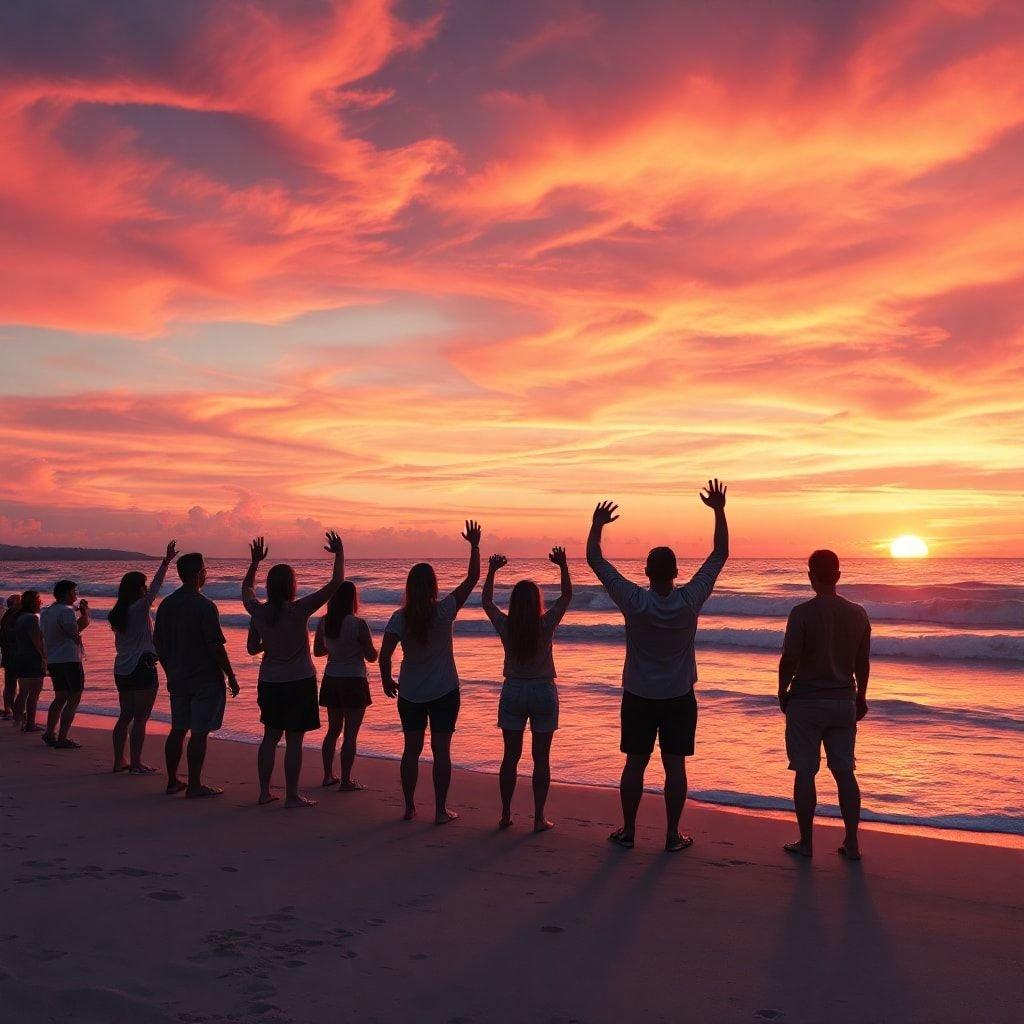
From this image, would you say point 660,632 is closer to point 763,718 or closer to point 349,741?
point 349,741

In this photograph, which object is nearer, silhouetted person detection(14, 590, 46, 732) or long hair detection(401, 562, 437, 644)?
long hair detection(401, 562, 437, 644)

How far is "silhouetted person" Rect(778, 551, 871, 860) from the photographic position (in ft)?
19.8

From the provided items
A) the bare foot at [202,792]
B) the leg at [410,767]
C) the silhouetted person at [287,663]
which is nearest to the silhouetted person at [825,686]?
the leg at [410,767]

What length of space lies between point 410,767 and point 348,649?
57.3 inches

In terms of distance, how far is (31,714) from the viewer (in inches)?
433

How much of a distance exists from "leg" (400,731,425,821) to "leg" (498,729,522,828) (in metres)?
0.65

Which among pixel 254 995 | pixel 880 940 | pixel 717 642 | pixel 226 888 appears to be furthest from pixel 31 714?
pixel 717 642

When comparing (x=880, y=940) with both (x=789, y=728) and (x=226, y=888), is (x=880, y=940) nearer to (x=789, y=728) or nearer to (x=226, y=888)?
(x=789, y=728)

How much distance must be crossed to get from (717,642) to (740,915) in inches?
754

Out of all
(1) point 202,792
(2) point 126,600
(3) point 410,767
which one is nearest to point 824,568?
(3) point 410,767

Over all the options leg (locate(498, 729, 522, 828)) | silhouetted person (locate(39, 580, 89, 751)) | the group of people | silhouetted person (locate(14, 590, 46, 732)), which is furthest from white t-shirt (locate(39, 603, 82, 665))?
leg (locate(498, 729, 522, 828))

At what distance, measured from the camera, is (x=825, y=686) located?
239 inches

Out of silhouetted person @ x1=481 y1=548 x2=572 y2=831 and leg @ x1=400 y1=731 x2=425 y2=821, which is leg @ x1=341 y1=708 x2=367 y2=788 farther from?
silhouetted person @ x1=481 y1=548 x2=572 y2=831

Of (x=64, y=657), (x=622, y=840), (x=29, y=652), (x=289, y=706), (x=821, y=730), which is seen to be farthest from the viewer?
(x=29, y=652)
